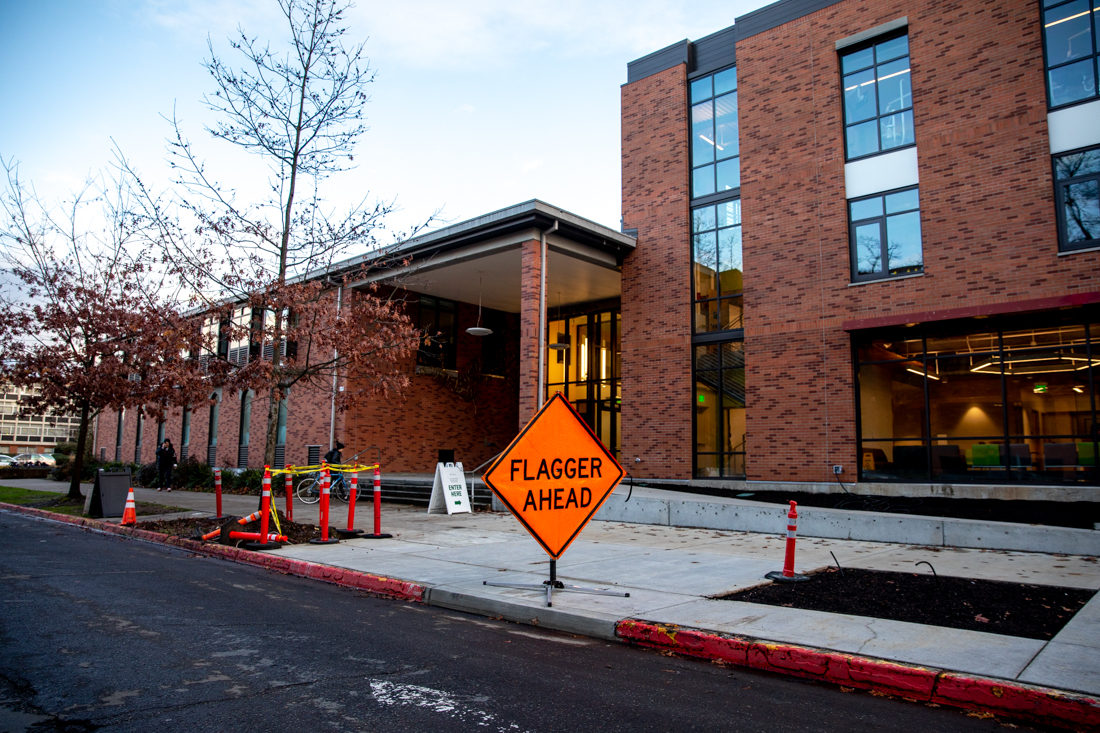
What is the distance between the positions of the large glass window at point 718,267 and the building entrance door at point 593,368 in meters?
6.46

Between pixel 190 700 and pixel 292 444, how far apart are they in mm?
21184

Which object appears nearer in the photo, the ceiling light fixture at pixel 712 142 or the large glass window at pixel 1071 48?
the large glass window at pixel 1071 48

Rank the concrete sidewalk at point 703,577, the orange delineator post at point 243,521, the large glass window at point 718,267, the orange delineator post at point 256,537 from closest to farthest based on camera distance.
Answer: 1. the concrete sidewalk at point 703,577
2. the orange delineator post at point 256,537
3. the orange delineator post at point 243,521
4. the large glass window at point 718,267

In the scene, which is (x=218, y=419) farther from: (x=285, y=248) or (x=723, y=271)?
(x=723, y=271)

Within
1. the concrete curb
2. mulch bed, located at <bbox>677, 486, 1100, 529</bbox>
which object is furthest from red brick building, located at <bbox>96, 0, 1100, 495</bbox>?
the concrete curb

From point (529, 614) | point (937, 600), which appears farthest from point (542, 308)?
point (937, 600)

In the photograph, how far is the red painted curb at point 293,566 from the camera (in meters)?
7.44

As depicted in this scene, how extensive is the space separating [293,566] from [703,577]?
5.06 metres

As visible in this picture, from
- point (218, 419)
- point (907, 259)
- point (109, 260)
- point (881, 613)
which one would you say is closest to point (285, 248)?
point (109, 260)

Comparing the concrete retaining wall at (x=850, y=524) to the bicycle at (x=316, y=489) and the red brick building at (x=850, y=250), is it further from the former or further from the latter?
the bicycle at (x=316, y=489)

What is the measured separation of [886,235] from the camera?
15.7m

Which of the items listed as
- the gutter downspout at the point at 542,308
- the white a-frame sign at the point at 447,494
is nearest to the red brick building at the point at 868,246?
the gutter downspout at the point at 542,308

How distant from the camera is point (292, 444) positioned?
23.9m

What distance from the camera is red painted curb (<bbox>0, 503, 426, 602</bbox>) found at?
7.44 metres
